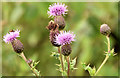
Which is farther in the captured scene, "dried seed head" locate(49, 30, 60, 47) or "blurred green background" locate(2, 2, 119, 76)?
"blurred green background" locate(2, 2, 119, 76)

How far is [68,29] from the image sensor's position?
188 centimetres

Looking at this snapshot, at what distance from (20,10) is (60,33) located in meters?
0.79

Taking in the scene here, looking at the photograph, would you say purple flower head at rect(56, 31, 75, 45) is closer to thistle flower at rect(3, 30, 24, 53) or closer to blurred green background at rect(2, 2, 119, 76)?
thistle flower at rect(3, 30, 24, 53)

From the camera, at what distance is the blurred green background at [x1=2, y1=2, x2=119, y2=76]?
177 cm

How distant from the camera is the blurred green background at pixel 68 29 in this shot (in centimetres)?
177

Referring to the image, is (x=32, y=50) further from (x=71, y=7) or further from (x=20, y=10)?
(x=71, y=7)

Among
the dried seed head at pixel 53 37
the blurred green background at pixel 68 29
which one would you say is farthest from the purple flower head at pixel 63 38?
the blurred green background at pixel 68 29

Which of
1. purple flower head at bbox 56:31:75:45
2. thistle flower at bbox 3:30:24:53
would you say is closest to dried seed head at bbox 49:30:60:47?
purple flower head at bbox 56:31:75:45

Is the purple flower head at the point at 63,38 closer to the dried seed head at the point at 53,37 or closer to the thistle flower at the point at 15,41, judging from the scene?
the dried seed head at the point at 53,37

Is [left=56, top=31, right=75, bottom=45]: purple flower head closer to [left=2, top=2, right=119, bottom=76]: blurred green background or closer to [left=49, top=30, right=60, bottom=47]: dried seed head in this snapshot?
[left=49, top=30, right=60, bottom=47]: dried seed head

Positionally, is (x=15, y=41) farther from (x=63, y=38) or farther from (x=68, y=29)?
(x=68, y=29)

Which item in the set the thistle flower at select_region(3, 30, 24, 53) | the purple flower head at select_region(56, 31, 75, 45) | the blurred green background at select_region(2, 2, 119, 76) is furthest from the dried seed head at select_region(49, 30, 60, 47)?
the blurred green background at select_region(2, 2, 119, 76)

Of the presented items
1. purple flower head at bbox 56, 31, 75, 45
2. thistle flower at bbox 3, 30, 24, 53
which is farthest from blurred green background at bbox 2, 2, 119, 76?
purple flower head at bbox 56, 31, 75, 45

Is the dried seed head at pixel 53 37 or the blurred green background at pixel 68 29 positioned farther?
the blurred green background at pixel 68 29
